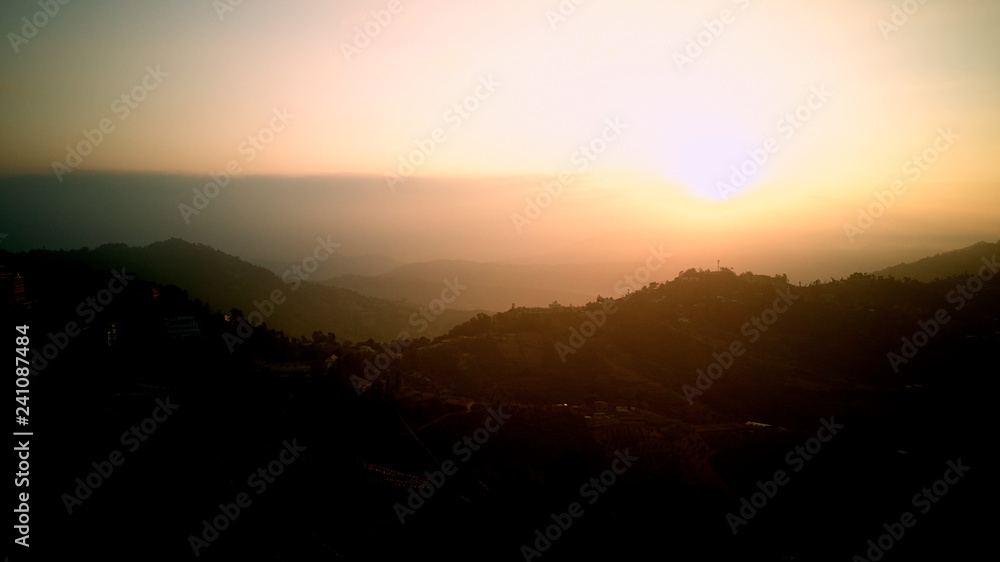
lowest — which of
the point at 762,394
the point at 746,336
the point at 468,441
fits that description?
the point at 468,441

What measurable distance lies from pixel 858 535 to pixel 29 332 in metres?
21.6

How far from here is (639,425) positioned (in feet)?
64.0

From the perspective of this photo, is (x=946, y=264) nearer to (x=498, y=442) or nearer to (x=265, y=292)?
(x=498, y=442)

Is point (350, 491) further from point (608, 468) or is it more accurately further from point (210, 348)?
point (210, 348)

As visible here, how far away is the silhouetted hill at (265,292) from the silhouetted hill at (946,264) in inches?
1551

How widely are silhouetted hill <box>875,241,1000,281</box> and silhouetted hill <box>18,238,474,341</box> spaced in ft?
129

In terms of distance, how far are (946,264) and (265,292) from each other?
5997 cm

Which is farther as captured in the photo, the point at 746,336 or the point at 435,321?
the point at 435,321

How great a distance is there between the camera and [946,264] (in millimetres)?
52312

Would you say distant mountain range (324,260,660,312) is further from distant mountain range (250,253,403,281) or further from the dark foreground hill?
the dark foreground hill

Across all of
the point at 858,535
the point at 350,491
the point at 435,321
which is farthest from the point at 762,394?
the point at 435,321

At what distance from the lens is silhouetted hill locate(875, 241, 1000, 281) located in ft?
162

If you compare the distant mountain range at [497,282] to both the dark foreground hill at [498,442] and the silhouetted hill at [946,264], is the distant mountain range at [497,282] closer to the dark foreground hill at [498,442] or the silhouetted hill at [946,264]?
the silhouetted hill at [946,264]

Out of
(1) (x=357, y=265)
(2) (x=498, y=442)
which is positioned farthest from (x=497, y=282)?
(2) (x=498, y=442)
